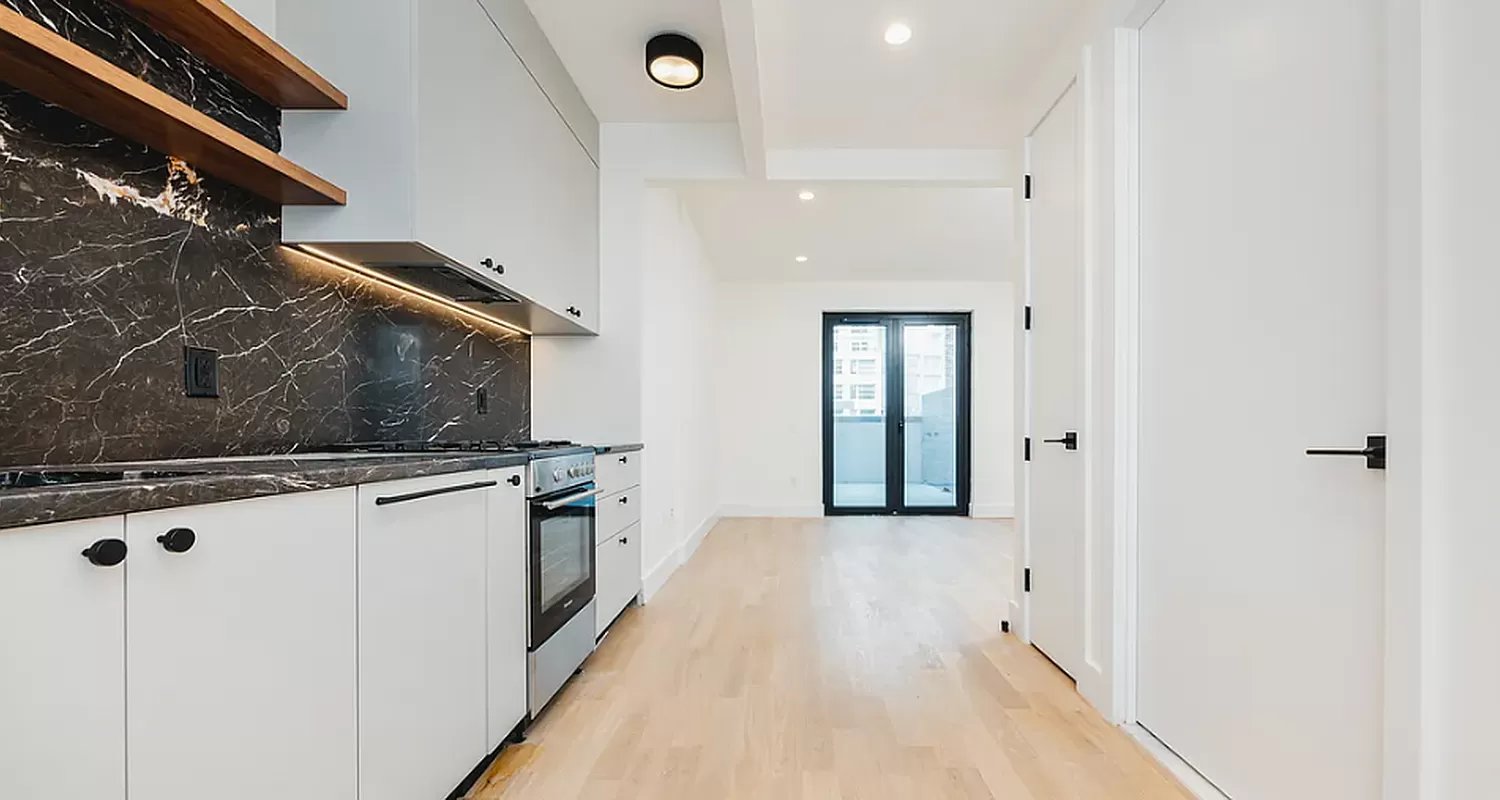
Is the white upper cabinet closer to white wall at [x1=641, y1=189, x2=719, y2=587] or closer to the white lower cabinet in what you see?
the white lower cabinet

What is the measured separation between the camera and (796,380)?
8211 millimetres

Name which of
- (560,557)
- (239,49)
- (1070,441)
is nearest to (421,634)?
(560,557)

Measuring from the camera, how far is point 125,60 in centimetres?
161

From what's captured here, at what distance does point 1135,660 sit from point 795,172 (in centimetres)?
281

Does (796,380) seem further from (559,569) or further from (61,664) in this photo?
(61,664)

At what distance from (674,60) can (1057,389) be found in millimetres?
1988

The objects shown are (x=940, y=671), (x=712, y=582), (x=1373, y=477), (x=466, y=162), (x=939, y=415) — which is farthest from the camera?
(x=939, y=415)

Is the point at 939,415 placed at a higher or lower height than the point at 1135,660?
higher

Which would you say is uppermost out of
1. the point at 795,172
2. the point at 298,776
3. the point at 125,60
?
the point at 795,172

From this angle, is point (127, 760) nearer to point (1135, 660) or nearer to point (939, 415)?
point (1135, 660)

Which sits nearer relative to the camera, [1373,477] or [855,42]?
[1373,477]

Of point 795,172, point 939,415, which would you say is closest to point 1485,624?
point 795,172

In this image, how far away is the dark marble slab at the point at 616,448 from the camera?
10.8ft

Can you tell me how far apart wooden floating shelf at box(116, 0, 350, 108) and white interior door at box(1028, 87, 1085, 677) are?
7.92 ft
